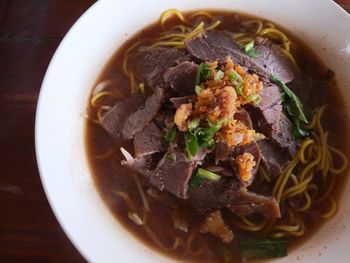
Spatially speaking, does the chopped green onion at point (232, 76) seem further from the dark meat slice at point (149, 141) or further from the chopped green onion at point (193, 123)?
the dark meat slice at point (149, 141)

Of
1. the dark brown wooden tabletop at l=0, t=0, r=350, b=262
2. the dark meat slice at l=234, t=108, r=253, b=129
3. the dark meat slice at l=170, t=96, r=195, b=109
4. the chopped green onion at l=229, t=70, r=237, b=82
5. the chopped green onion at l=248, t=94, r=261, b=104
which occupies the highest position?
the chopped green onion at l=229, t=70, r=237, b=82

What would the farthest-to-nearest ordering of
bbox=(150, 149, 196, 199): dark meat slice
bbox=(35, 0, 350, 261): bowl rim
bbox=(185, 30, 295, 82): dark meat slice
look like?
bbox=(185, 30, 295, 82): dark meat slice < bbox=(150, 149, 196, 199): dark meat slice < bbox=(35, 0, 350, 261): bowl rim

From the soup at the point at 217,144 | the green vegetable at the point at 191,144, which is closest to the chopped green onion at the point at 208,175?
the soup at the point at 217,144

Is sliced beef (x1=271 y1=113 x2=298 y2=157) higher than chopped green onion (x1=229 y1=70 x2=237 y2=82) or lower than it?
lower

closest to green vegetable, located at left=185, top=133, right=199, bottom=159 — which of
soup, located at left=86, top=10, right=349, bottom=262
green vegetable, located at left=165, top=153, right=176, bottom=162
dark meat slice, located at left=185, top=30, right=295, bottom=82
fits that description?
soup, located at left=86, top=10, right=349, bottom=262

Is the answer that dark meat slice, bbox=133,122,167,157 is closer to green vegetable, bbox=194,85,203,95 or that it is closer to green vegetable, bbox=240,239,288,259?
green vegetable, bbox=194,85,203,95

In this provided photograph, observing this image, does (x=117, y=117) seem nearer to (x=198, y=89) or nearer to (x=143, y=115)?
(x=143, y=115)
